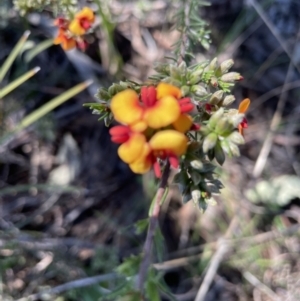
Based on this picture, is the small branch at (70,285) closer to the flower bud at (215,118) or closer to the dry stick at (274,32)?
the flower bud at (215,118)

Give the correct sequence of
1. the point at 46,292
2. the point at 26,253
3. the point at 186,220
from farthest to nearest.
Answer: the point at 186,220 < the point at 26,253 < the point at 46,292

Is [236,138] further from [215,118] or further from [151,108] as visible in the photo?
[151,108]

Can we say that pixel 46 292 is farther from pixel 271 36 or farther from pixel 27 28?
pixel 271 36

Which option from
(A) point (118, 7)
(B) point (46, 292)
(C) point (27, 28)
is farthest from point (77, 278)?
(A) point (118, 7)

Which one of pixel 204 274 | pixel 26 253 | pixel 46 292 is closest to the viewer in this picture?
pixel 46 292

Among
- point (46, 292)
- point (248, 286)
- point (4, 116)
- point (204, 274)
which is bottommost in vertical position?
point (248, 286)

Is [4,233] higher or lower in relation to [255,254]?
higher

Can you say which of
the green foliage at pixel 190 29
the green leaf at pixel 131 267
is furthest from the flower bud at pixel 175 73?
the green leaf at pixel 131 267
